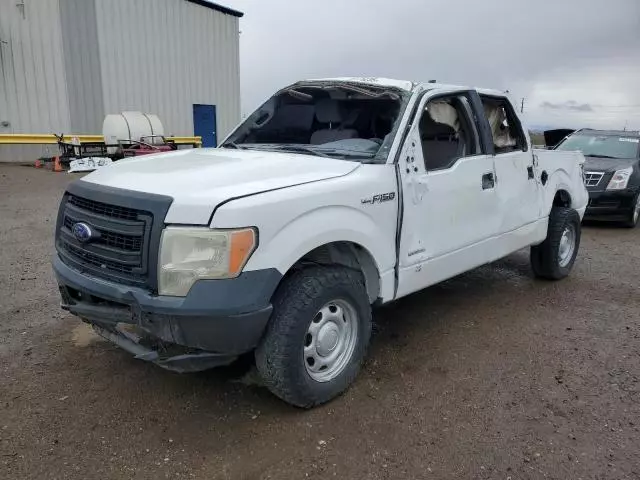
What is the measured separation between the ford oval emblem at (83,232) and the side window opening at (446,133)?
7.78 ft

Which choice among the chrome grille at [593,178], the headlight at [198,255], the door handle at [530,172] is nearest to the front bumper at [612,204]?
the chrome grille at [593,178]

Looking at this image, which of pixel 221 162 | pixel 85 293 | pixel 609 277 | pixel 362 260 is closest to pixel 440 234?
pixel 362 260

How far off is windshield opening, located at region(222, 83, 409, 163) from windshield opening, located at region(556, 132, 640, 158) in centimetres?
762

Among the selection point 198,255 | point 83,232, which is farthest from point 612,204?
point 83,232

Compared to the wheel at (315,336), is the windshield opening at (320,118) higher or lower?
higher

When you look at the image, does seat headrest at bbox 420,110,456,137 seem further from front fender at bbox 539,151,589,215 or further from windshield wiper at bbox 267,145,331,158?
front fender at bbox 539,151,589,215

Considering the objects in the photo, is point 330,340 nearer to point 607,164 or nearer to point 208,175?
point 208,175

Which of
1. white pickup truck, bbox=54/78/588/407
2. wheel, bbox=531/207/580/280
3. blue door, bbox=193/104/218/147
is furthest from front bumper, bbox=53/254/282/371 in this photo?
blue door, bbox=193/104/218/147

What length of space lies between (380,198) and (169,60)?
19309mm

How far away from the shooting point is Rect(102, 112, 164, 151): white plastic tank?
16.9 m

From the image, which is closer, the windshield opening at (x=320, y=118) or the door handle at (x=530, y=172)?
the windshield opening at (x=320, y=118)

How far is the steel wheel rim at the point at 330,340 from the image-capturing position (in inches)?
122

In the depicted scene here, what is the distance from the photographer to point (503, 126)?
4.95 meters

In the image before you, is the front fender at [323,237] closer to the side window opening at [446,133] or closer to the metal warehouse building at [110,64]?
the side window opening at [446,133]
